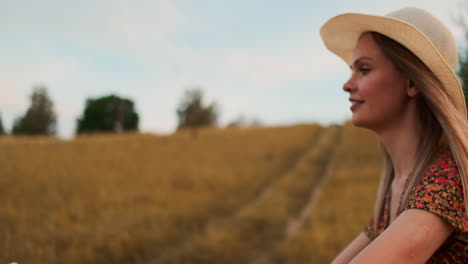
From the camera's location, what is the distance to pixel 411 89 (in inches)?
58.4

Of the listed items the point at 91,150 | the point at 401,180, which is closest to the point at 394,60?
the point at 401,180

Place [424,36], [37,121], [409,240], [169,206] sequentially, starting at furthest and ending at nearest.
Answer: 1. [37,121]
2. [169,206]
3. [424,36]
4. [409,240]

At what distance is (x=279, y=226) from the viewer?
763 centimetres

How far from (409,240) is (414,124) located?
618 mm

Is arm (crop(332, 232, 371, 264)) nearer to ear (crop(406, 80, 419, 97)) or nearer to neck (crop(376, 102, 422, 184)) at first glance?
neck (crop(376, 102, 422, 184))

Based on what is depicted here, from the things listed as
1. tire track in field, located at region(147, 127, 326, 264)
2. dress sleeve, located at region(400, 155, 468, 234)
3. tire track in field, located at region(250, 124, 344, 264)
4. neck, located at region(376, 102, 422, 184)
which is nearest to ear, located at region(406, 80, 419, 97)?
neck, located at region(376, 102, 422, 184)

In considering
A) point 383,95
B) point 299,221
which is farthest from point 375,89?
point 299,221

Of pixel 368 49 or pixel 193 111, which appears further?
pixel 193 111

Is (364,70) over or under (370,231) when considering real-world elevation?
over

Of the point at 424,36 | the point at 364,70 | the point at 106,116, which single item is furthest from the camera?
the point at 106,116

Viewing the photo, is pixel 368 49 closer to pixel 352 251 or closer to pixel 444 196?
pixel 444 196

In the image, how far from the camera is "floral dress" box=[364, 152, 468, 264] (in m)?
1.20

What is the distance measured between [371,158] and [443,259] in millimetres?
18310

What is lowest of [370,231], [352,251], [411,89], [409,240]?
[352,251]
